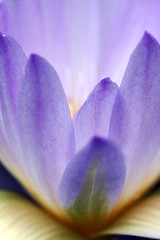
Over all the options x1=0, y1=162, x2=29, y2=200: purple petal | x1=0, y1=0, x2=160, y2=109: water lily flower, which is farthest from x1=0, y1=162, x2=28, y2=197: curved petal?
x1=0, y1=0, x2=160, y2=109: water lily flower

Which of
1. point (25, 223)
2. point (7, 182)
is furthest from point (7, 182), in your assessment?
point (25, 223)

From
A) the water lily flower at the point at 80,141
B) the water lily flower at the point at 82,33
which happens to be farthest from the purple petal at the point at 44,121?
the water lily flower at the point at 82,33

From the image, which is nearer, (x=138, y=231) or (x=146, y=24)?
(x=138, y=231)

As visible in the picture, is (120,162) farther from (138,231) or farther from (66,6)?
(66,6)

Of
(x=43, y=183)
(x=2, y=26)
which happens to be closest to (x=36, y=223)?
(x=43, y=183)

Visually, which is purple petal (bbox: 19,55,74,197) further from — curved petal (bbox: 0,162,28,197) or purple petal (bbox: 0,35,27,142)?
curved petal (bbox: 0,162,28,197)

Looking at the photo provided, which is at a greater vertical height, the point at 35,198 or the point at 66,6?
the point at 66,6

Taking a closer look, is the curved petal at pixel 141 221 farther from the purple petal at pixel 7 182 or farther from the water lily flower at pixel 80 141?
the purple petal at pixel 7 182
